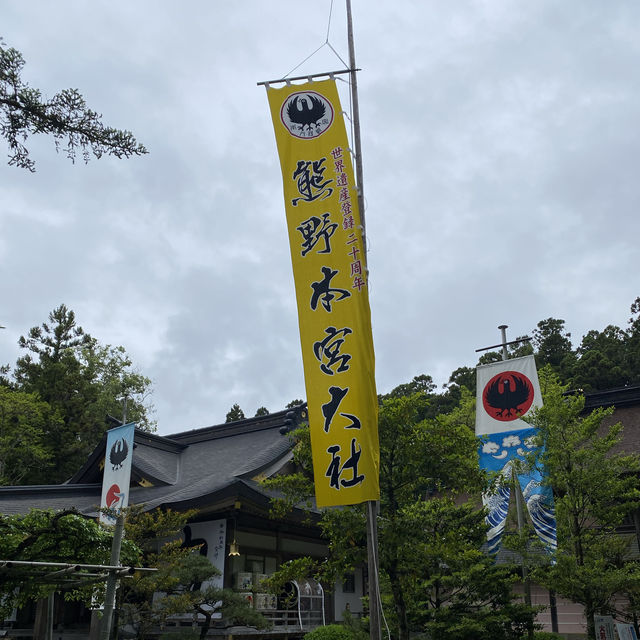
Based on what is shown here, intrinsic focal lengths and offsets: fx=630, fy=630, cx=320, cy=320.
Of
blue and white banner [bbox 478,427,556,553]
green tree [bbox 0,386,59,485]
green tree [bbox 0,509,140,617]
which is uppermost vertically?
green tree [bbox 0,386,59,485]

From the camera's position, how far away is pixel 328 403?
7.87m

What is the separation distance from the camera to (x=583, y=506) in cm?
1342

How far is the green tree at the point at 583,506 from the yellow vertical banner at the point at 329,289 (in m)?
7.15

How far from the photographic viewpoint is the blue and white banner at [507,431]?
Result: 50.1 ft

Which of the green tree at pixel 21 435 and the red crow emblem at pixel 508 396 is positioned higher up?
the green tree at pixel 21 435

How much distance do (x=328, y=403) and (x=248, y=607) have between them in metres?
9.22

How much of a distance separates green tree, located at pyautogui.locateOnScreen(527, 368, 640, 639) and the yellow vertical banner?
715cm

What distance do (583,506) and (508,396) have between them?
3994mm

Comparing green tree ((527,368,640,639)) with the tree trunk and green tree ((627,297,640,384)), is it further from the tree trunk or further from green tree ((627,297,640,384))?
green tree ((627,297,640,384))

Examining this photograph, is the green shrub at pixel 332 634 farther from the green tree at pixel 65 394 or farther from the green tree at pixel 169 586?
the green tree at pixel 65 394

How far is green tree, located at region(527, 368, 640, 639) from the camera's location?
1235 centimetres

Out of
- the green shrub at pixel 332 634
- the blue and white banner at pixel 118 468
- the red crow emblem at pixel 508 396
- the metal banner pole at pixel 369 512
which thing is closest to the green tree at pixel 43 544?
the metal banner pole at pixel 369 512

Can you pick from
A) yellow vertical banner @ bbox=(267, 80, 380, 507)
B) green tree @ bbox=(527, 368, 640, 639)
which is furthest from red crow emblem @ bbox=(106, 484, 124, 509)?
yellow vertical banner @ bbox=(267, 80, 380, 507)

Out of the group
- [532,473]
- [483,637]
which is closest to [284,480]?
[483,637]
